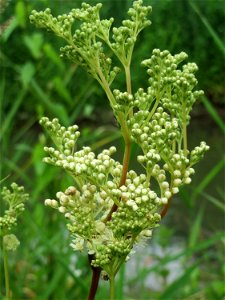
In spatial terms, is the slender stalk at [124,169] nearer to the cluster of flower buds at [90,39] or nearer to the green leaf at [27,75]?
the cluster of flower buds at [90,39]

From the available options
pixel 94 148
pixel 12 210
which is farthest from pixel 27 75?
pixel 12 210

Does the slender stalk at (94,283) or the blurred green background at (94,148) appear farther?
the blurred green background at (94,148)

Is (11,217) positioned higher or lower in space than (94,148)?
lower

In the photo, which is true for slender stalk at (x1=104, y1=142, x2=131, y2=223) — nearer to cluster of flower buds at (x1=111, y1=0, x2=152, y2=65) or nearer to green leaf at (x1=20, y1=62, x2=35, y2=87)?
cluster of flower buds at (x1=111, y1=0, x2=152, y2=65)

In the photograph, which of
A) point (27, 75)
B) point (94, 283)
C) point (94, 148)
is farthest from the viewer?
point (94, 148)

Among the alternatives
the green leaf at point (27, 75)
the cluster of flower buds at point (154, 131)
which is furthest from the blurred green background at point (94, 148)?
the cluster of flower buds at point (154, 131)

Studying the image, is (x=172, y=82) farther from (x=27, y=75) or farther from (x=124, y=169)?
(x=27, y=75)
